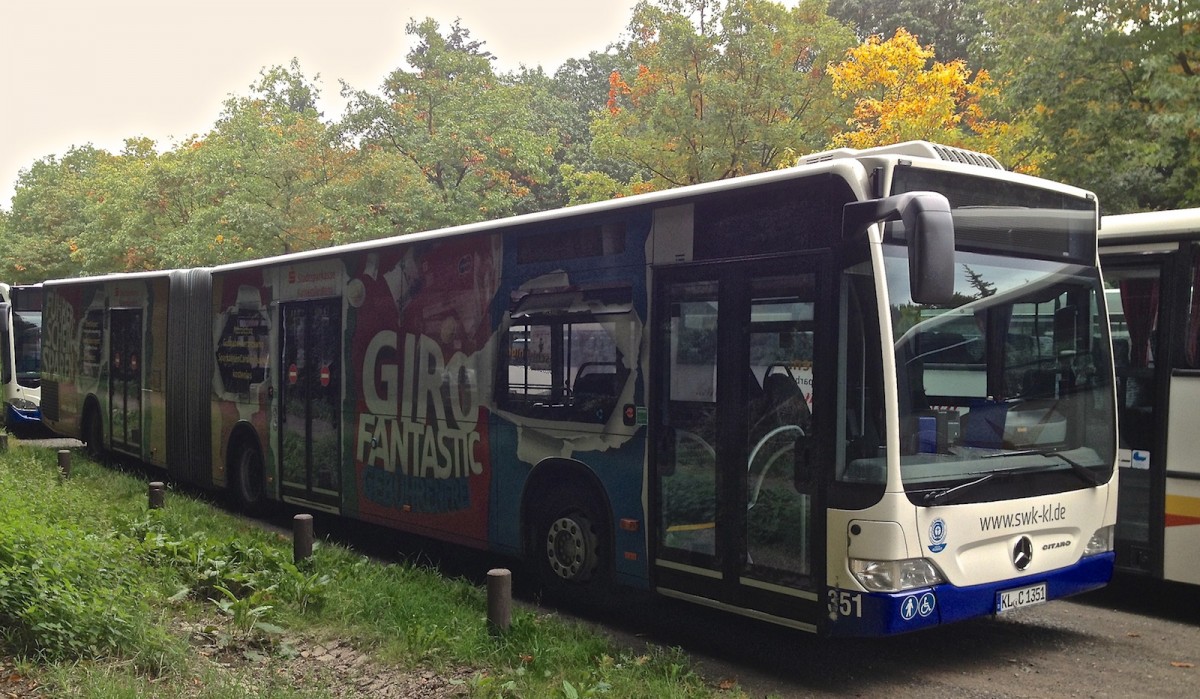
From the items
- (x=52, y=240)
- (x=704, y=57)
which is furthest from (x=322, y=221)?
(x=52, y=240)

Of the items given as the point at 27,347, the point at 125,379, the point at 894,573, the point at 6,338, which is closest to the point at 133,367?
the point at 125,379

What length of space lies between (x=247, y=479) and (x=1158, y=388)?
32.4 ft

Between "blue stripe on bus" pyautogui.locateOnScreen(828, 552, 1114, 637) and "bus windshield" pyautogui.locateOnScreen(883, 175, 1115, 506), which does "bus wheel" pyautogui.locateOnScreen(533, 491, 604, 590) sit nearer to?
"blue stripe on bus" pyautogui.locateOnScreen(828, 552, 1114, 637)

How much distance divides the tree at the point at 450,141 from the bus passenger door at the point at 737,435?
820 inches

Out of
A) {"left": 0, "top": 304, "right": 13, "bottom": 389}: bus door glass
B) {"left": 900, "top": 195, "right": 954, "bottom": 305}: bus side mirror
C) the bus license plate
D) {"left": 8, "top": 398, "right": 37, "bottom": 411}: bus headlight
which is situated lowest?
{"left": 8, "top": 398, "right": 37, "bottom": 411}: bus headlight

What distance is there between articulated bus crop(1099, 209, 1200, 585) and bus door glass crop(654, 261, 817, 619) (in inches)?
116

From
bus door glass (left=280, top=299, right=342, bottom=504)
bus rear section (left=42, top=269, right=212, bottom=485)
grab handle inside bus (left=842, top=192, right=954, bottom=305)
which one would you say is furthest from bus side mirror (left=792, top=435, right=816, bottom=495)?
bus rear section (left=42, top=269, right=212, bottom=485)

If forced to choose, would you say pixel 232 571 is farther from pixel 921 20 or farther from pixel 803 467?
pixel 921 20

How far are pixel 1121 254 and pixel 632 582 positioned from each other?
4500 millimetres

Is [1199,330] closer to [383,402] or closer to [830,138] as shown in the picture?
[383,402]

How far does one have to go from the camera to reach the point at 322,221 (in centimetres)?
2984

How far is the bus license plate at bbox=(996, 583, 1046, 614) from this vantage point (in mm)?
6391

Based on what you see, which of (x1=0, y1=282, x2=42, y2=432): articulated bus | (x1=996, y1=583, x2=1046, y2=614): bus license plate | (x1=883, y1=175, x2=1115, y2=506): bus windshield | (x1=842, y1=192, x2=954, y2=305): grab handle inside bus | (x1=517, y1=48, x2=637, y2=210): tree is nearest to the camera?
(x1=842, y1=192, x2=954, y2=305): grab handle inside bus

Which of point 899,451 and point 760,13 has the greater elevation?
point 760,13
